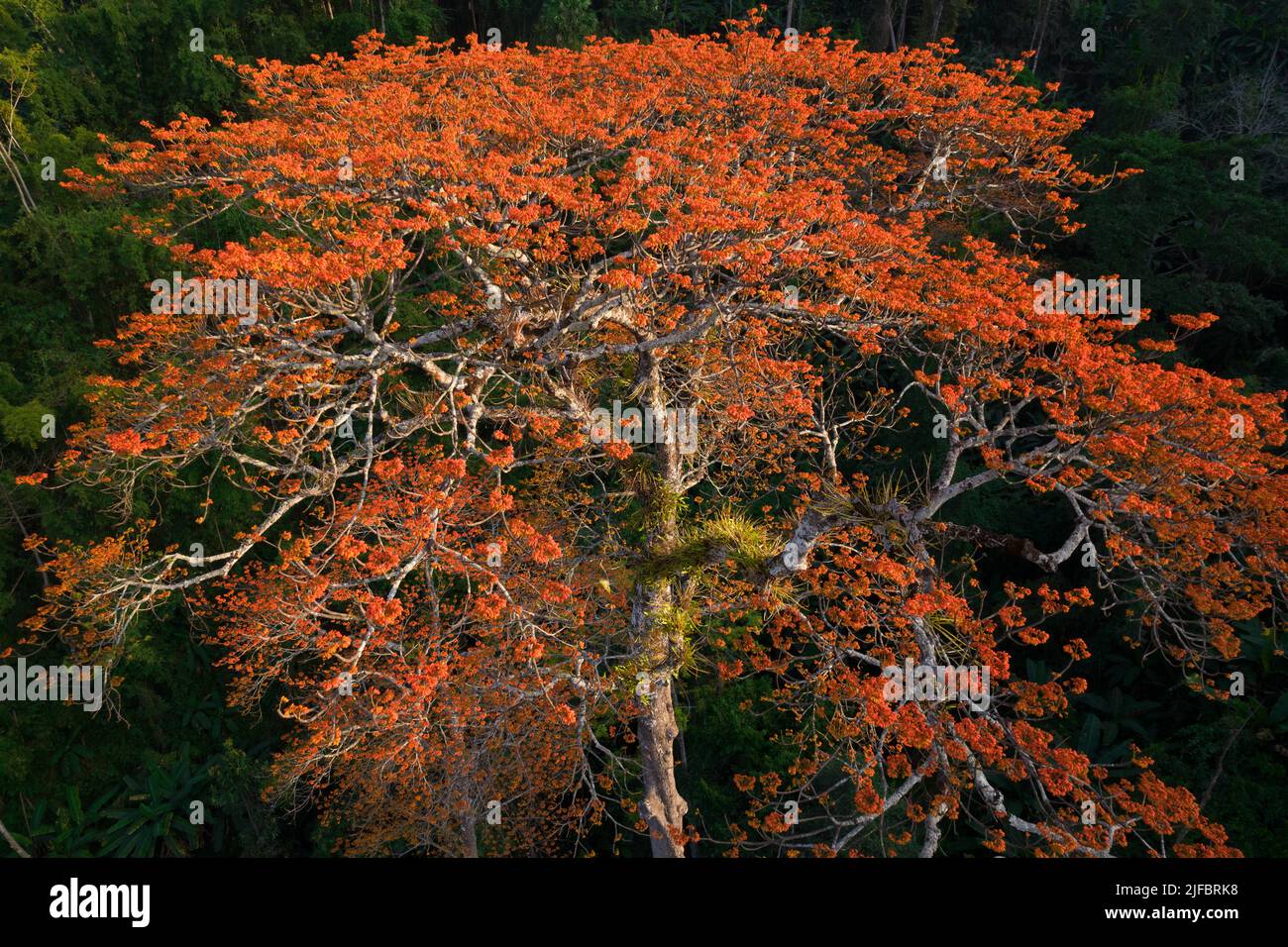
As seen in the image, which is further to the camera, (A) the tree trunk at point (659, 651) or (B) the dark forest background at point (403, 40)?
(B) the dark forest background at point (403, 40)

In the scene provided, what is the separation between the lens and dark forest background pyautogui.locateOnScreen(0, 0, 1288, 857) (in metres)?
10.1

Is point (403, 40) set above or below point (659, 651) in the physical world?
above

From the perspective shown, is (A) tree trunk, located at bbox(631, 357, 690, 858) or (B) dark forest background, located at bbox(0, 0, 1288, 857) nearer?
(A) tree trunk, located at bbox(631, 357, 690, 858)

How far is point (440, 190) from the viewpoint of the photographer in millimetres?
7309

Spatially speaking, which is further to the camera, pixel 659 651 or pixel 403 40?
pixel 403 40

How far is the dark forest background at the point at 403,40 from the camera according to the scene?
1007 cm

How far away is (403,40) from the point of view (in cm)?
1532
